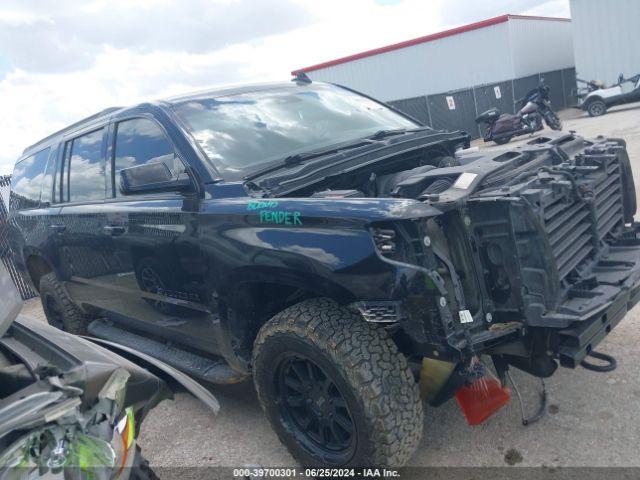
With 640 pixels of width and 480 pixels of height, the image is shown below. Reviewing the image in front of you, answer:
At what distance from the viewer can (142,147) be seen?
3723 mm

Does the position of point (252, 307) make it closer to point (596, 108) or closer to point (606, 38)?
point (596, 108)

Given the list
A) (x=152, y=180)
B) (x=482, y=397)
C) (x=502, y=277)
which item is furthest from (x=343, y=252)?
(x=152, y=180)

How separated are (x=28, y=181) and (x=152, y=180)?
9.94 ft

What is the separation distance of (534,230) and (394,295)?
2.23 ft

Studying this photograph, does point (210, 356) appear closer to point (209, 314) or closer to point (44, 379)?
point (209, 314)

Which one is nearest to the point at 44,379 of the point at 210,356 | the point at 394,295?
the point at 394,295

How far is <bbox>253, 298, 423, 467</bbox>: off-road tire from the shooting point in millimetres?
2512

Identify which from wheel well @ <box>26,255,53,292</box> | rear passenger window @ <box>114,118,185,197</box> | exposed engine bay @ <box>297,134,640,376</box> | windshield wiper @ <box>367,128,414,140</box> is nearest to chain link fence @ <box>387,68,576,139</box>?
wheel well @ <box>26,255,53,292</box>

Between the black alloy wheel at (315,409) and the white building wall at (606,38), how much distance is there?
21.6 meters

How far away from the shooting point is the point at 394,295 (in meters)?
2.36

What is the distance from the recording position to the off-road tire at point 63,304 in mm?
5137

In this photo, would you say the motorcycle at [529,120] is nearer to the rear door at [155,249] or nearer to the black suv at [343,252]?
the black suv at [343,252]

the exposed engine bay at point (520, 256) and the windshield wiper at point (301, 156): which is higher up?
the windshield wiper at point (301, 156)

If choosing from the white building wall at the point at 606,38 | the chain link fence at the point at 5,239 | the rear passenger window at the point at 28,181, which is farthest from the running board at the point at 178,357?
the white building wall at the point at 606,38
